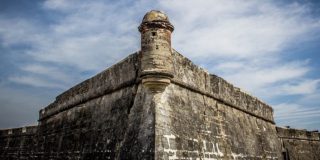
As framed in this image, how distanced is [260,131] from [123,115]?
737cm

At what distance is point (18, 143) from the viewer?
13.1 meters

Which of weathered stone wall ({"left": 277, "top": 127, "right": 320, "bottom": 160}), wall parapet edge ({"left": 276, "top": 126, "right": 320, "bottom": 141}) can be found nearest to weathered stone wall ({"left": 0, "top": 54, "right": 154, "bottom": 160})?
wall parapet edge ({"left": 276, "top": 126, "right": 320, "bottom": 141})

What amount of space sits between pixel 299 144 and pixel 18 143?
46.9 ft

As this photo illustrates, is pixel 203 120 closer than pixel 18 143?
Yes

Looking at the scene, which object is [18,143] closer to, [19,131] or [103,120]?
[19,131]

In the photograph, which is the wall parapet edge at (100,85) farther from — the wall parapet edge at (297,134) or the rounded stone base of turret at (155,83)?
the wall parapet edge at (297,134)

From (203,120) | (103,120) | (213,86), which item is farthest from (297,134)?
(103,120)

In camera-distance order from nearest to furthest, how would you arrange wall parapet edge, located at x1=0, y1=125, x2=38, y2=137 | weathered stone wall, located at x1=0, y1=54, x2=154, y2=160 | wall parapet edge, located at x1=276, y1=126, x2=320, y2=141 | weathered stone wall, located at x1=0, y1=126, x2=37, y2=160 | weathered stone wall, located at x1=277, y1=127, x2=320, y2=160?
weathered stone wall, located at x1=0, y1=54, x2=154, y2=160
weathered stone wall, located at x1=0, y1=126, x2=37, y2=160
wall parapet edge, located at x1=0, y1=125, x2=38, y2=137
weathered stone wall, located at x1=277, y1=127, x2=320, y2=160
wall parapet edge, located at x1=276, y1=126, x2=320, y2=141

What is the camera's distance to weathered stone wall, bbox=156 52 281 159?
5.59 m

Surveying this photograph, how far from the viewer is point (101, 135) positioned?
680 cm

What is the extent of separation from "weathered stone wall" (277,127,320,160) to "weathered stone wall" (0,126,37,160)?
1141 centimetres

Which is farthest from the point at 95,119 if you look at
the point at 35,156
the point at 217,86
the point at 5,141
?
the point at 5,141

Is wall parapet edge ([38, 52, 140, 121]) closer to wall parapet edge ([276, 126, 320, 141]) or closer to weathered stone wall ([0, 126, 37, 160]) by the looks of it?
weathered stone wall ([0, 126, 37, 160])

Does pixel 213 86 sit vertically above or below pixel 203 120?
above
